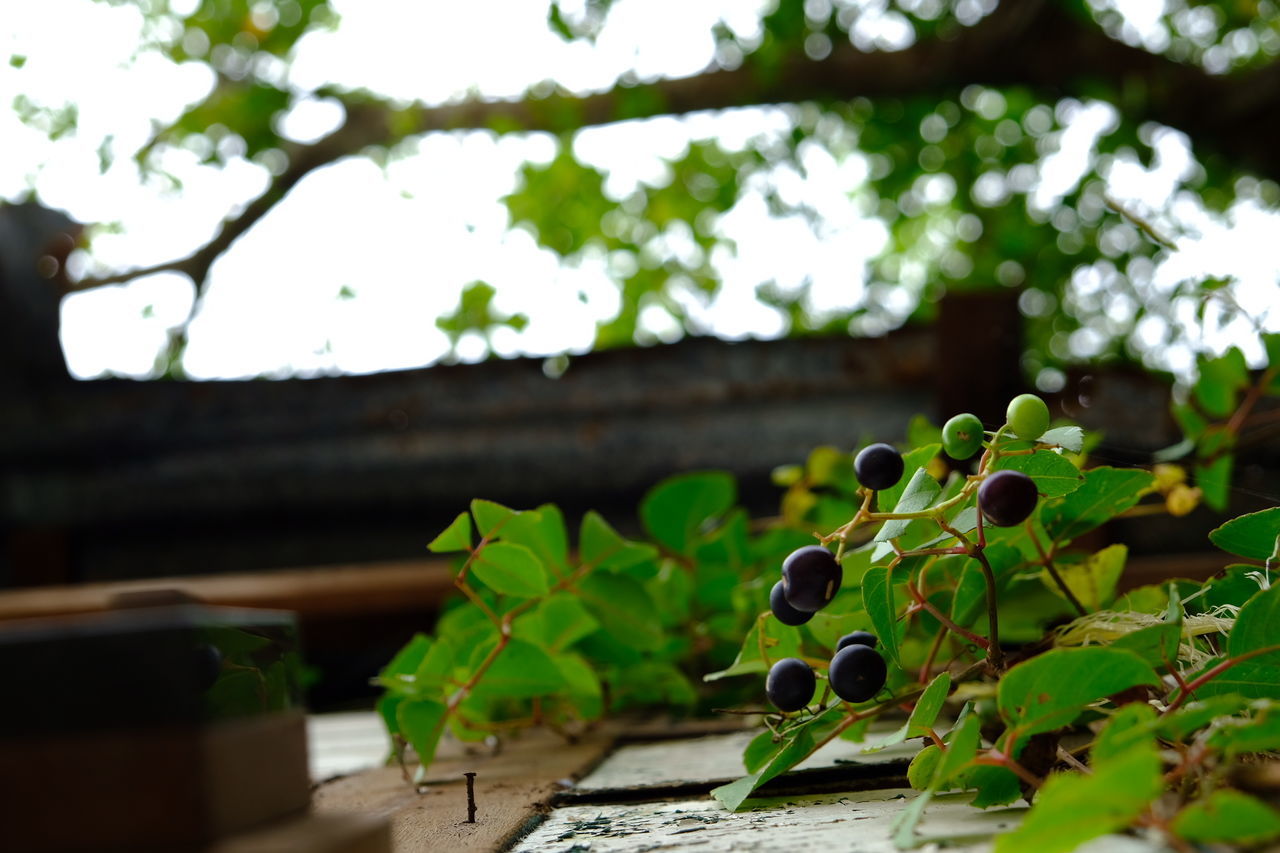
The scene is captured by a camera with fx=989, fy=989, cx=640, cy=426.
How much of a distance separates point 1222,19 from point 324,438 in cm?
315

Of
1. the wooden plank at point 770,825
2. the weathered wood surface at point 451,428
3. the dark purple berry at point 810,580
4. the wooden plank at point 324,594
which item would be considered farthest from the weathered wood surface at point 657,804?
the weathered wood surface at point 451,428

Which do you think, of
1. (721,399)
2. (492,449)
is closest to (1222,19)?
(721,399)

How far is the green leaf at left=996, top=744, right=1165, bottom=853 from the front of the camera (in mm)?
289

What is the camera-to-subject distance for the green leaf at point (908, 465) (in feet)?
1.67

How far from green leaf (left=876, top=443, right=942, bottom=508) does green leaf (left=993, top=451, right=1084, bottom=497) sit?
0.12ft

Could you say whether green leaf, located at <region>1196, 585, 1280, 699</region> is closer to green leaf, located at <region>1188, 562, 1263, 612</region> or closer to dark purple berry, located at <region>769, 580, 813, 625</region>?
green leaf, located at <region>1188, 562, 1263, 612</region>

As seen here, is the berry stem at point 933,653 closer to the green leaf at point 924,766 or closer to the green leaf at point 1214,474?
the green leaf at point 924,766

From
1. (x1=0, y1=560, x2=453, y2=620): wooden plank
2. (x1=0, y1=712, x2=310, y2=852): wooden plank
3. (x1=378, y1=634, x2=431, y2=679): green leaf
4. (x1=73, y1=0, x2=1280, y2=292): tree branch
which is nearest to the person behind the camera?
(x1=0, y1=712, x2=310, y2=852): wooden plank

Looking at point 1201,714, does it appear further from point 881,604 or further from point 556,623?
point 556,623

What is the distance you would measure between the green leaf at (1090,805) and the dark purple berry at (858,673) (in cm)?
18

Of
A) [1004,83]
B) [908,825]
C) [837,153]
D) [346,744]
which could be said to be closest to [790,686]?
[908,825]

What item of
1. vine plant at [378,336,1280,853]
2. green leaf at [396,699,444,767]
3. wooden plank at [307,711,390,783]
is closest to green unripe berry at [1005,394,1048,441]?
vine plant at [378,336,1280,853]

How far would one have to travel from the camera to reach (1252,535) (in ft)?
1.60

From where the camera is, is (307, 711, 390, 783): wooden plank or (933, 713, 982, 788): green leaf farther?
(307, 711, 390, 783): wooden plank
